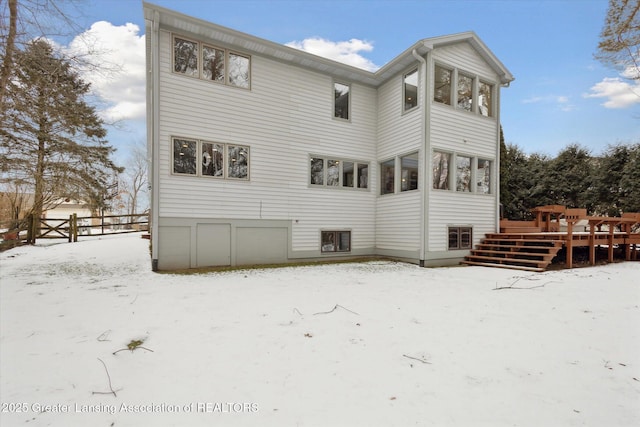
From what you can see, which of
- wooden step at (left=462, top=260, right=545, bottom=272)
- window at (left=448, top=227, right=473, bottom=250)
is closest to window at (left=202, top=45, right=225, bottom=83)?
window at (left=448, top=227, right=473, bottom=250)

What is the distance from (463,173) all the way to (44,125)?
12.3 m

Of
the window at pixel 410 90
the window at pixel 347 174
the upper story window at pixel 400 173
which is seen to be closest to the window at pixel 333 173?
the window at pixel 347 174

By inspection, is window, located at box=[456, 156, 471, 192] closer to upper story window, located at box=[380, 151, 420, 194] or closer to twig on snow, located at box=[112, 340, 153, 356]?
upper story window, located at box=[380, 151, 420, 194]

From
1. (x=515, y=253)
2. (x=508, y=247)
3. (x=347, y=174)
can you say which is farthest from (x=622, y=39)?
(x=347, y=174)

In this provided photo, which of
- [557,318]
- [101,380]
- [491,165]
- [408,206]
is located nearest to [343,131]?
[408,206]

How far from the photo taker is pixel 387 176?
11250 millimetres

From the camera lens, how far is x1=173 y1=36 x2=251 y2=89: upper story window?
333 inches

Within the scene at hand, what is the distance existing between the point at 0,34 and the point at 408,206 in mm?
10277

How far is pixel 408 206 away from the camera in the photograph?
395 inches

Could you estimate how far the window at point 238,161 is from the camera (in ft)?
29.7

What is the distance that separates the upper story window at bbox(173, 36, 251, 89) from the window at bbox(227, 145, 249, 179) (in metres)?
1.99

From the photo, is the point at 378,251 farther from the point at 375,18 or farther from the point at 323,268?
the point at 375,18

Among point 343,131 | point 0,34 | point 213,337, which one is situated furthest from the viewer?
point 343,131

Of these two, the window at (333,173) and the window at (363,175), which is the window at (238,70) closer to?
the window at (333,173)
